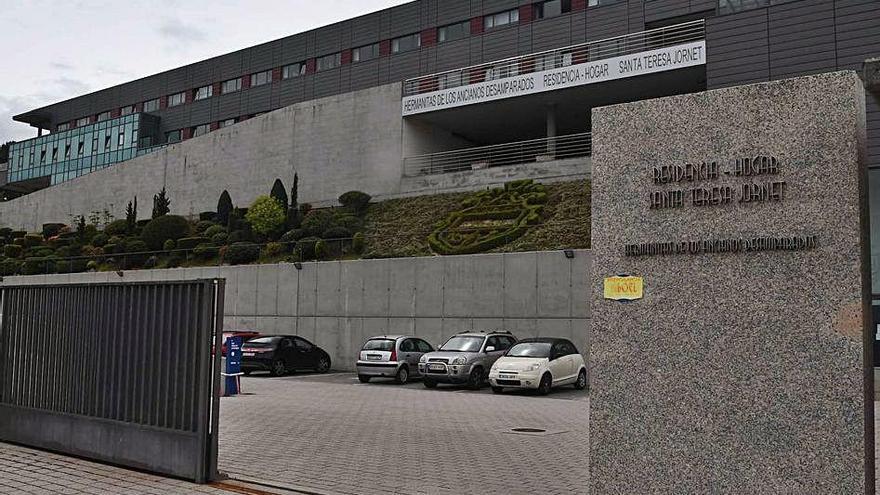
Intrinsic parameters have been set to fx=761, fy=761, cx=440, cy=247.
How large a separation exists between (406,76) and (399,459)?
134 feet

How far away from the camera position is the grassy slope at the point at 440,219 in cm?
2758

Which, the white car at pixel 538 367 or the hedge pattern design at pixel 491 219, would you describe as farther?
the hedge pattern design at pixel 491 219

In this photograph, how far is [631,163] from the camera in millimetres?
6508

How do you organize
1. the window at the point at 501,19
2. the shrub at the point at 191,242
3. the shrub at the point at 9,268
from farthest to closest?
the window at the point at 501,19
the shrub at the point at 9,268
the shrub at the point at 191,242

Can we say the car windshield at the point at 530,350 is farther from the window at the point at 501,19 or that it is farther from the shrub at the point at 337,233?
the window at the point at 501,19

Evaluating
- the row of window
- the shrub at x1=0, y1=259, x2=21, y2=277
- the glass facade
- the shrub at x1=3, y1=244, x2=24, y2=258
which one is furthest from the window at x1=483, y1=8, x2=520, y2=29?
the glass facade

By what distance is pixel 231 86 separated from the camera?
60.1 meters

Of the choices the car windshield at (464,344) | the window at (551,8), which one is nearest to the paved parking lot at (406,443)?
the car windshield at (464,344)

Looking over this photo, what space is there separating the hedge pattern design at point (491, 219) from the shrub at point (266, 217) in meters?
9.33

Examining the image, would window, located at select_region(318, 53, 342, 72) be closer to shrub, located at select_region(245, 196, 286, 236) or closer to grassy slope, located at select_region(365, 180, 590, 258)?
shrub, located at select_region(245, 196, 286, 236)

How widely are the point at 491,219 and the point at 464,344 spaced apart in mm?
10368

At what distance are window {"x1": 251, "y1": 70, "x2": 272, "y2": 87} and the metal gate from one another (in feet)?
161

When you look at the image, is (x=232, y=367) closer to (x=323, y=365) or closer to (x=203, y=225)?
(x=323, y=365)

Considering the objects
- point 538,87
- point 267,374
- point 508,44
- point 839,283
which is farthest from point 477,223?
point 839,283
